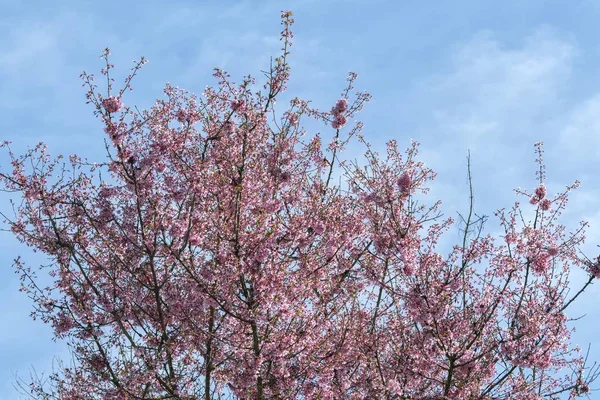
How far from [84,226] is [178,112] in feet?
8.56

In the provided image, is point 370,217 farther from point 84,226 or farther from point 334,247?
point 84,226

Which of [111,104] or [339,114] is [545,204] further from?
[111,104]

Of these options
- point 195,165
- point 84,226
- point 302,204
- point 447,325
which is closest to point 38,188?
point 84,226

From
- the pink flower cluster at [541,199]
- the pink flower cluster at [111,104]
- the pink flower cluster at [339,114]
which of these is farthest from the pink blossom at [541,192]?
the pink flower cluster at [111,104]

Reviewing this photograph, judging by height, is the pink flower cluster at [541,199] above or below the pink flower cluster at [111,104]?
below

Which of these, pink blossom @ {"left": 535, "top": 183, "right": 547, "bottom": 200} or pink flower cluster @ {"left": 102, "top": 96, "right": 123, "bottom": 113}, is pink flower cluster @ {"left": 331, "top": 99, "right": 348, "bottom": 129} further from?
pink flower cluster @ {"left": 102, "top": 96, "right": 123, "bottom": 113}

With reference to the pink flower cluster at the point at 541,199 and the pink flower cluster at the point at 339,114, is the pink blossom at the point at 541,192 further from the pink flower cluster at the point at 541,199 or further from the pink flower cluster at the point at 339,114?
the pink flower cluster at the point at 339,114

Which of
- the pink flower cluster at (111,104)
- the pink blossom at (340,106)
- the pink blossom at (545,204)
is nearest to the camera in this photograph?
the pink flower cluster at (111,104)

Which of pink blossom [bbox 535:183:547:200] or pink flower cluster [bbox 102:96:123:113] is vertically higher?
pink flower cluster [bbox 102:96:123:113]

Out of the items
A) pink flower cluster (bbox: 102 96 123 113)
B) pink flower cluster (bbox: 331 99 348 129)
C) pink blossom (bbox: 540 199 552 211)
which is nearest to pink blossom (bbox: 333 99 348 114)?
pink flower cluster (bbox: 331 99 348 129)

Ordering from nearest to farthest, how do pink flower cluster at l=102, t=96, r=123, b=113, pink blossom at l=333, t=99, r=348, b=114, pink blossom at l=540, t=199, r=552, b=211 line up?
pink flower cluster at l=102, t=96, r=123, b=113, pink blossom at l=540, t=199, r=552, b=211, pink blossom at l=333, t=99, r=348, b=114

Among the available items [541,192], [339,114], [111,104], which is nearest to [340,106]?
[339,114]

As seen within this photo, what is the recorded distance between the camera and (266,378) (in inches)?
428

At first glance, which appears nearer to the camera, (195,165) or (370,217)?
(195,165)
